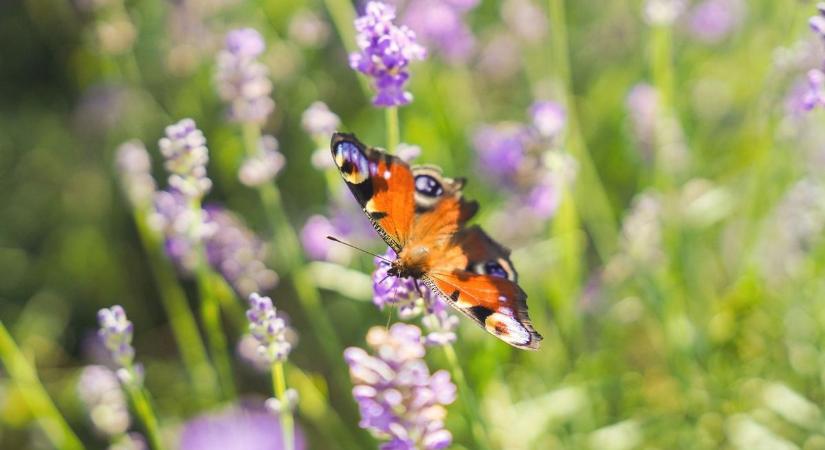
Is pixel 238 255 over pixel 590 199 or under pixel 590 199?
under

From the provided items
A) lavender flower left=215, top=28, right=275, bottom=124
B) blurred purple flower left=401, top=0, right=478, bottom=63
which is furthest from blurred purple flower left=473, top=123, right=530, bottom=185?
lavender flower left=215, top=28, right=275, bottom=124

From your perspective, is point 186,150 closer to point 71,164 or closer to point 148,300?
point 148,300

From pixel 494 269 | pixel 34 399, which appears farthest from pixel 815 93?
pixel 34 399

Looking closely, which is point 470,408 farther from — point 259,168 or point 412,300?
point 259,168

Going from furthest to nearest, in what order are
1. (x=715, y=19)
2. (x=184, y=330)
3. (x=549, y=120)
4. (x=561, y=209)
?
(x=715, y=19)
(x=184, y=330)
(x=561, y=209)
(x=549, y=120)

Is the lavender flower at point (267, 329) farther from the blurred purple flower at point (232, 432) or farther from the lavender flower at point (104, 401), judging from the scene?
the blurred purple flower at point (232, 432)

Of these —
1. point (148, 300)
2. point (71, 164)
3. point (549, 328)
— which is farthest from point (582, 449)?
point (71, 164)
